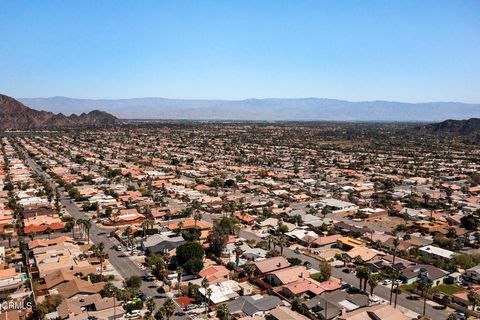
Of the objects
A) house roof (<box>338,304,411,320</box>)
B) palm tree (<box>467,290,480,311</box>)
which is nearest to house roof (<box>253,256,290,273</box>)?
house roof (<box>338,304,411,320</box>)

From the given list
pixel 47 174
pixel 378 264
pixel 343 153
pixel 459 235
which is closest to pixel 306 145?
pixel 343 153

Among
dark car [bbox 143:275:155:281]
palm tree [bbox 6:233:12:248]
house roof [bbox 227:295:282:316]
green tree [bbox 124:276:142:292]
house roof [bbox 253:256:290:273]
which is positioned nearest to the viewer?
house roof [bbox 227:295:282:316]

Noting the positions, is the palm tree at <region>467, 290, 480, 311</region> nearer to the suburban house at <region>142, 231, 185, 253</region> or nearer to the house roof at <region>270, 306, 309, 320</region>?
the house roof at <region>270, 306, 309, 320</region>

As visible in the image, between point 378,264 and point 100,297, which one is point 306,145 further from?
point 100,297

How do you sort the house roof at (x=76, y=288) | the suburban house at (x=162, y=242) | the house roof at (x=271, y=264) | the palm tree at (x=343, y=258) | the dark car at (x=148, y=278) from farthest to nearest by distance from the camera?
the suburban house at (x=162, y=242) → the palm tree at (x=343, y=258) → the house roof at (x=271, y=264) → the dark car at (x=148, y=278) → the house roof at (x=76, y=288)

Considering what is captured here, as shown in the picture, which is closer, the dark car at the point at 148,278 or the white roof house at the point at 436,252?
the dark car at the point at 148,278

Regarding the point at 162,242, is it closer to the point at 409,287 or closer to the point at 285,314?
the point at 285,314

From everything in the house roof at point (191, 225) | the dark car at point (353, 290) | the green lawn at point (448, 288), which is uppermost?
the house roof at point (191, 225)

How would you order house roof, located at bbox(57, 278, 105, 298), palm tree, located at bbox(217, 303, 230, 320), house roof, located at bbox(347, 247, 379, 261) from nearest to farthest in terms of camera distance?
palm tree, located at bbox(217, 303, 230, 320) → house roof, located at bbox(57, 278, 105, 298) → house roof, located at bbox(347, 247, 379, 261)

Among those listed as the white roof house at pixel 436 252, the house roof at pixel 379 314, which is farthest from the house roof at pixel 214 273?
the white roof house at pixel 436 252

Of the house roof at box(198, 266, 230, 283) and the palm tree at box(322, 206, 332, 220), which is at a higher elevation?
the house roof at box(198, 266, 230, 283)

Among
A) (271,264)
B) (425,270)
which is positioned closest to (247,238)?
(271,264)

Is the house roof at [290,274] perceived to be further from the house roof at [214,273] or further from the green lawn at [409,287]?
the green lawn at [409,287]
